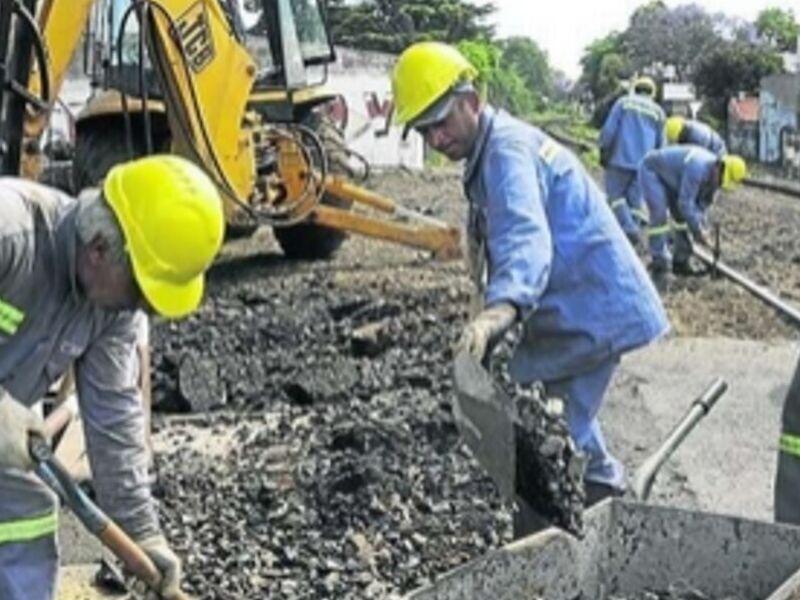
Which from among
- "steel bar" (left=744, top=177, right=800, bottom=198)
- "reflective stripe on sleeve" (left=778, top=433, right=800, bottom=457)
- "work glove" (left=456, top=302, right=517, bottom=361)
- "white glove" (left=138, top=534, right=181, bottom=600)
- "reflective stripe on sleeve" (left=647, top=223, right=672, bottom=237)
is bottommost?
"steel bar" (left=744, top=177, right=800, bottom=198)

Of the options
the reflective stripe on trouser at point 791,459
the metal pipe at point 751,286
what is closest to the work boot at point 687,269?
the metal pipe at point 751,286

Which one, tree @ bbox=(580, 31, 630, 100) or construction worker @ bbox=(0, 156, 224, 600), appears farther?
tree @ bbox=(580, 31, 630, 100)

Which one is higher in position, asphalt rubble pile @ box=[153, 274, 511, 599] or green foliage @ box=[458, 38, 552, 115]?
asphalt rubble pile @ box=[153, 274, 511, 599]

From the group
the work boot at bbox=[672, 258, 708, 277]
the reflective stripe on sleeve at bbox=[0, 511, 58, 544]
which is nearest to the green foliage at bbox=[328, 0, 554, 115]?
the work boot at bbox=[672, 258, 708, 277]

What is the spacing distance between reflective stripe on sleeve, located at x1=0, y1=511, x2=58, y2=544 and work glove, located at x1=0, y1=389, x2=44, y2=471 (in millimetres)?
407

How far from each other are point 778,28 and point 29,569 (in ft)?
215

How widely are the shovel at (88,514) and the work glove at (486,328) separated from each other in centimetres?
106

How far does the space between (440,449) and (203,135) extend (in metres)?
4.54

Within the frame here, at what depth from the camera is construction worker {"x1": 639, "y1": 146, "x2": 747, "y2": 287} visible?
13.2 meters

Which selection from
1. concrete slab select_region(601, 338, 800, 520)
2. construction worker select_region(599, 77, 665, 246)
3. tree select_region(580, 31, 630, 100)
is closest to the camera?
concrete slab select_region(601, 338, 800, 520)

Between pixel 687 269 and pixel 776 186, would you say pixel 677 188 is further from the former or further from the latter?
pixel 776 186

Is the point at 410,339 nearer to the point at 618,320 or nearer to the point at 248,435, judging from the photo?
the point at 248,435

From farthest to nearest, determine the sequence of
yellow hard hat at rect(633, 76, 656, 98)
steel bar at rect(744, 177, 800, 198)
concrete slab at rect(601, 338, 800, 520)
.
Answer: steel bar at rect(744, 177, 800, 198) < yellow hard hat at rect(633, 76, 656, 98) < concrete slab at rect(601, 338, 800, 520)

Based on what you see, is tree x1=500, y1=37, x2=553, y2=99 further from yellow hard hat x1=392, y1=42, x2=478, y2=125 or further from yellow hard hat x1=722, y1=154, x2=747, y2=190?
yellow hard hat x1=392, y1=42, x2=478, y2=125
